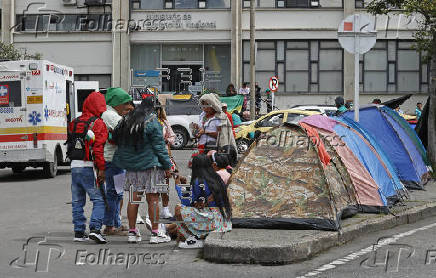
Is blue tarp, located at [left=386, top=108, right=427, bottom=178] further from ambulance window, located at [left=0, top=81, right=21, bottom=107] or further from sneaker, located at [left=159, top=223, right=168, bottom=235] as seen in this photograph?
ambulance window, located at [left=0, top=81, right=21, bottom=107]

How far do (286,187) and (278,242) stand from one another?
69.2 inches

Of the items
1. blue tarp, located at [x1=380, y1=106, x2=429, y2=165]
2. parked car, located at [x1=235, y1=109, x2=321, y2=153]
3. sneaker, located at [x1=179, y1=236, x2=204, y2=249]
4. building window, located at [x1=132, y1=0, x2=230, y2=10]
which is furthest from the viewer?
building window, located at [x1=132, y1=0, x2=230, y2=10]

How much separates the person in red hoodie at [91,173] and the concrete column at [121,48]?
30.8 m

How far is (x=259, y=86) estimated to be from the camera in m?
39.3

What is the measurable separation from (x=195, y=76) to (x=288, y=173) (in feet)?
97.2

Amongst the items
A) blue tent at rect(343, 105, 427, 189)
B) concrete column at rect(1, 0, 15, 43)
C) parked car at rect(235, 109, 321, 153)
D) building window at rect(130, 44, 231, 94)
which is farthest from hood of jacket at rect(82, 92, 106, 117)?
concrete column at rect(1, 0, 15, 43)

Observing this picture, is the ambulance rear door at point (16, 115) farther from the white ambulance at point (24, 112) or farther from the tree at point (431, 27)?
the tree at point (431, 27)

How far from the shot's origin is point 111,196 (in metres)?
9.90

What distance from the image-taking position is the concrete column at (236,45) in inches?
1555

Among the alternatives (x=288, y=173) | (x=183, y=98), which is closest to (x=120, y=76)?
(x=183, y=98)

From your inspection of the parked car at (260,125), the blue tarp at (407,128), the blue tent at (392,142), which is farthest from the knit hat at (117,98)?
the parked car at (260,125)

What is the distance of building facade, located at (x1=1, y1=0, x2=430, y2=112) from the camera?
39.5 m

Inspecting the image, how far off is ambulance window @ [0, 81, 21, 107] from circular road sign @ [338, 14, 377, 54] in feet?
27.9

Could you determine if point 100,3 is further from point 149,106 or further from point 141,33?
point 149,106
